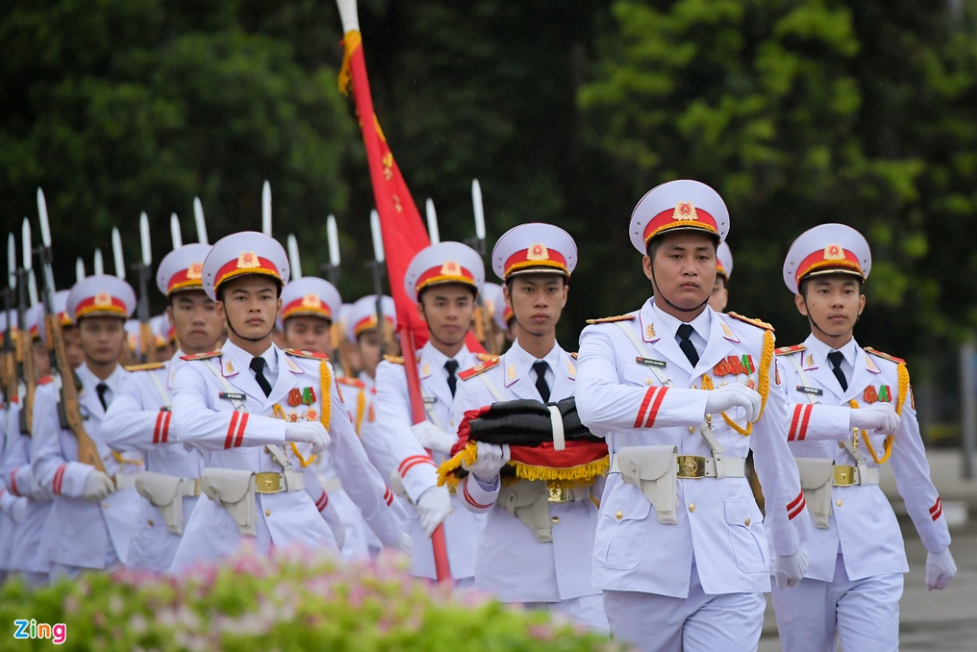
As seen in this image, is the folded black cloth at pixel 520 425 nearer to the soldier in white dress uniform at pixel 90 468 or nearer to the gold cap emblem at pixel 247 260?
the gold cap emblem at pixel 247 260

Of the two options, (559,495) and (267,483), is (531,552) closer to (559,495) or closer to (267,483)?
(559,495)

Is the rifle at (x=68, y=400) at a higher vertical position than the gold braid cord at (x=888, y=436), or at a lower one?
higher

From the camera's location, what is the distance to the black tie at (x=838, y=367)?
8523 mm

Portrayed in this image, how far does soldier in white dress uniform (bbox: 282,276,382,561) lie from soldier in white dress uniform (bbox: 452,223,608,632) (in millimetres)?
3179

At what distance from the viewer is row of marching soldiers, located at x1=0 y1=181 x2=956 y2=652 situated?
6.66 metres

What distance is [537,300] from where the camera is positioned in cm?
827

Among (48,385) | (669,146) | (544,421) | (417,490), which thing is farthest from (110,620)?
(669,146)

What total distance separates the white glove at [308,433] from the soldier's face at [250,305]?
0.66 meters

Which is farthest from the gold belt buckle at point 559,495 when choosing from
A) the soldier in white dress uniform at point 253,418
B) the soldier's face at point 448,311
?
the soldier's face at point 448,311

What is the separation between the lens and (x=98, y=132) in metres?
20.3

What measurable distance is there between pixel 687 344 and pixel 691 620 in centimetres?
103

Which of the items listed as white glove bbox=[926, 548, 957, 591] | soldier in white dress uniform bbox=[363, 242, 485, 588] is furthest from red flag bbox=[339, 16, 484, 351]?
white glove bbox=[926, 548, 957, 591]

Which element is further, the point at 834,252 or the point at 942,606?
the point at 942,606

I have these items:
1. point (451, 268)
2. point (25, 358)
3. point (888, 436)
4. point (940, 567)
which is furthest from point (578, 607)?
point (25, 358)
